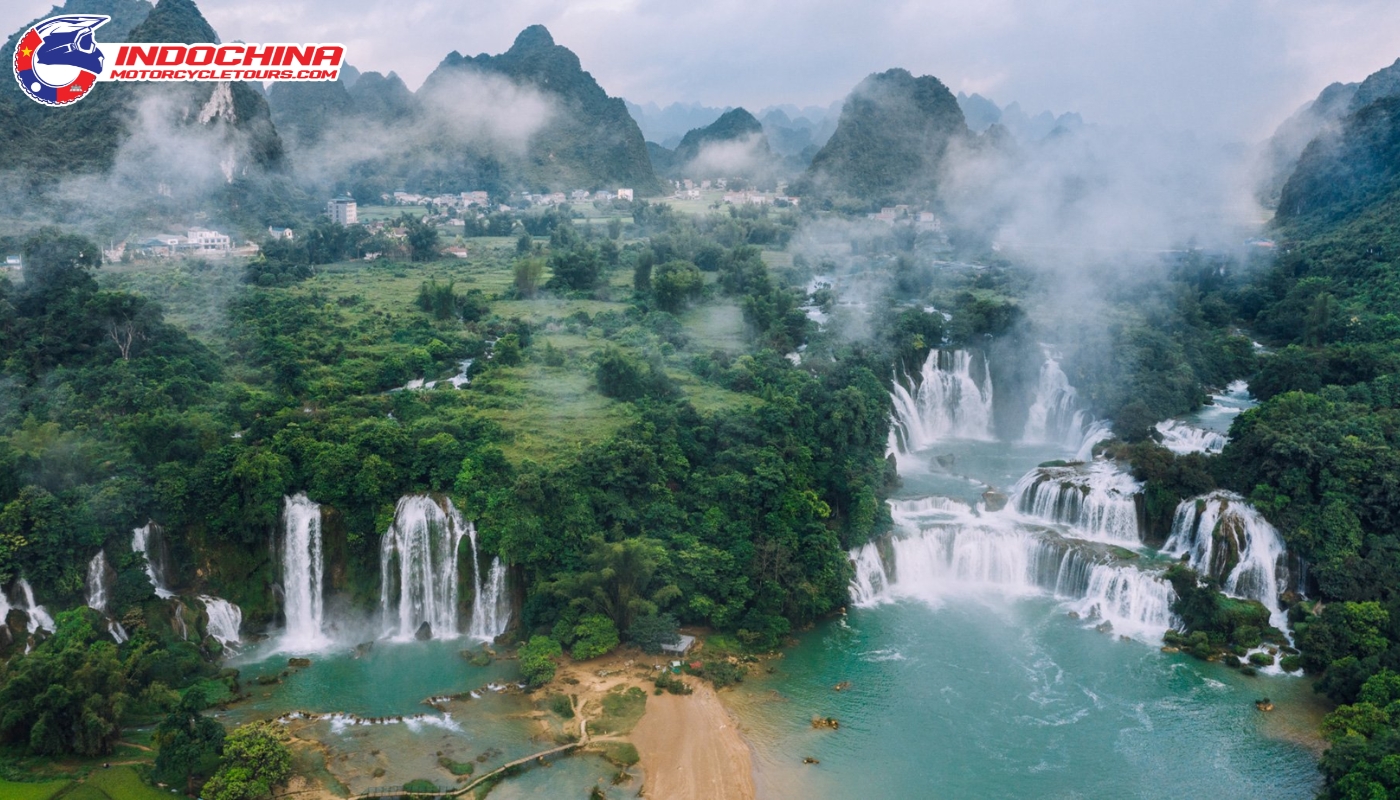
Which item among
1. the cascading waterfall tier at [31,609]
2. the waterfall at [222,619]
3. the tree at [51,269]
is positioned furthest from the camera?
the tree at [51,269]

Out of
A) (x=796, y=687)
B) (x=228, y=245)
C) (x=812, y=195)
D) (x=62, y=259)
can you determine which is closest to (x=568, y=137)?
(x=812, y=195)

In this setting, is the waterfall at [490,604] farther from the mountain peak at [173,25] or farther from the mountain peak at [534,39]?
the mountain peak at [534,39]

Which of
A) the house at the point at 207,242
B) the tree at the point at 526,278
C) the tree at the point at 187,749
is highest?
the house at the point at 207,242

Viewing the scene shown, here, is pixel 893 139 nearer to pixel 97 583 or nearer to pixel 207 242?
pixel 207 242

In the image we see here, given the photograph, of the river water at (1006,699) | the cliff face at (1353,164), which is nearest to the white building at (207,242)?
the river water at (1006,699)

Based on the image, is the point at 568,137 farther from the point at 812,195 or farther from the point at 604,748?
the point at 604,748

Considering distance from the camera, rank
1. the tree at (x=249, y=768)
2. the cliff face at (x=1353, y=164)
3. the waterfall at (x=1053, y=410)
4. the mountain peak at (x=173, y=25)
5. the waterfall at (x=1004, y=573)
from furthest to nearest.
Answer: the mountain peak at (x=173, y=25) < the cliff face at (x=1353, y=164) < the waterfall at (x=1053, y=410) < the waterfall at (x=1004, y=573) < the tree at (x=249, y=768)
